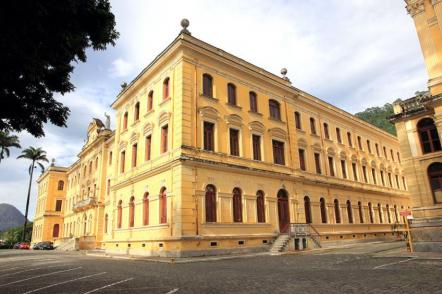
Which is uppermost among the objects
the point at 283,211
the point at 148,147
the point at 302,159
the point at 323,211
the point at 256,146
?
the point at 148,147

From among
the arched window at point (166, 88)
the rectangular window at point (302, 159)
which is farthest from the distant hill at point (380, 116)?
the arched window at point (166, 88)

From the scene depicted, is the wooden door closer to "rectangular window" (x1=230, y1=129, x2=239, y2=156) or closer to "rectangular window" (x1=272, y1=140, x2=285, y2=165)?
"rectangular window" (x1=272, y1=140, x2=285, y2=165)

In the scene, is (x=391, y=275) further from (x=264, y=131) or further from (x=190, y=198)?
(x=264, y=131)

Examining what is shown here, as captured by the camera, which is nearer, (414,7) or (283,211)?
(414,7)

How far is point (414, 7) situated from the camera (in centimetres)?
2027

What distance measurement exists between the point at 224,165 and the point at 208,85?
5.90 m

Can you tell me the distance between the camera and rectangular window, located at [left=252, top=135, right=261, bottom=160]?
77.1ft

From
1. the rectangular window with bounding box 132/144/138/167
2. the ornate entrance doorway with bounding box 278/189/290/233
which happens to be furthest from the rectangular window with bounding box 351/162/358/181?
the rectangular window with bounding box 132/144/138/167

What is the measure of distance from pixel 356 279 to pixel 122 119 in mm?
24200

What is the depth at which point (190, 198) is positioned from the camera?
61.5ft

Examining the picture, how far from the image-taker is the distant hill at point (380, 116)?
56.7 meters

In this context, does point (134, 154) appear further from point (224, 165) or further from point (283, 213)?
point (283, 213)

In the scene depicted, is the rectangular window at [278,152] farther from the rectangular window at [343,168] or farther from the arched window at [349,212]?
the arched window at [349,212]

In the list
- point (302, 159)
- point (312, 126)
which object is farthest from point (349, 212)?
point (312, 126)
